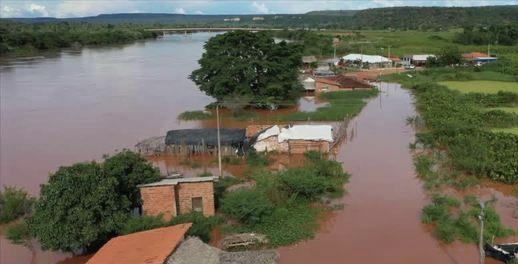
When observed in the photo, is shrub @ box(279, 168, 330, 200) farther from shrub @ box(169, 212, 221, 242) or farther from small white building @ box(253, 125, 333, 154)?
small white building @ box(253, 125, 333, 154)

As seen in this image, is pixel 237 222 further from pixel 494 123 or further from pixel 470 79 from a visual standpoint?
pixel 470 79

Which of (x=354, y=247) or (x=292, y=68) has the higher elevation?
(x=292, y=68)

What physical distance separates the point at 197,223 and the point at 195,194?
158cm

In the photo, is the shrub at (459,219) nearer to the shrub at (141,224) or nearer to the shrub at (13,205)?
the shrub at (141,224)

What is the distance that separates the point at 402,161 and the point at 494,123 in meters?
6.46

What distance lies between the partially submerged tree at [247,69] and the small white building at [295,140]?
7607 millimetres

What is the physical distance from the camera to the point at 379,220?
43.6 feet

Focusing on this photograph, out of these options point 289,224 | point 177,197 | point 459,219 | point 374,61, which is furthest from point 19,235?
point 374,61

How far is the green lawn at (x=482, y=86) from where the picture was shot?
30.6 meters

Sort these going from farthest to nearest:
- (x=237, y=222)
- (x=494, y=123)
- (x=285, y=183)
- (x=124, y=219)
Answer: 1. (x=494, y=123)
2. (x=285, y=183)
3. (x=237, y=222)
4. (x=124, y=219)

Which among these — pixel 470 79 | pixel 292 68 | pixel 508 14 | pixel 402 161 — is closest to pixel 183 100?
pixel 292 68

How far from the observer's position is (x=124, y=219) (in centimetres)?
1164

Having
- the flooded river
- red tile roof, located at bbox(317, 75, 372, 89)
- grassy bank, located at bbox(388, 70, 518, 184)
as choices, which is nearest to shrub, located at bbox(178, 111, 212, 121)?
the flooded river

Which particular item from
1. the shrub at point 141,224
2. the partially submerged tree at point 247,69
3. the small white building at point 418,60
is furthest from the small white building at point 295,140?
the small white building at point 418,60
